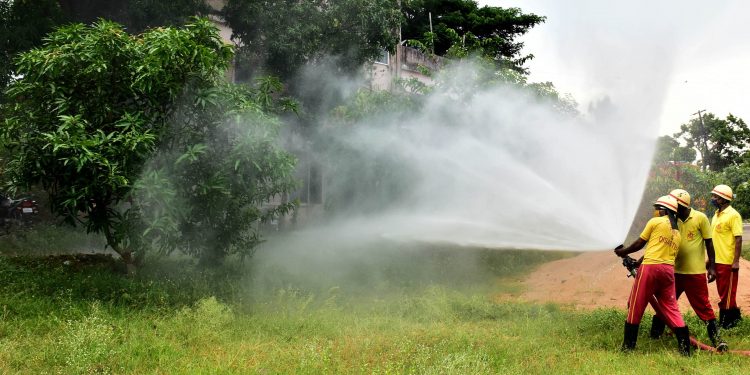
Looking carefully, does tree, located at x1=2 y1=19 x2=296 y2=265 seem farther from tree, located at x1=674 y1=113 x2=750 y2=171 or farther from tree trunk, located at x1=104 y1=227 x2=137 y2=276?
tree, located at x1=674 y1=113 x2=750 y2=171

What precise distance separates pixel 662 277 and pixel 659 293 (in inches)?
8.6

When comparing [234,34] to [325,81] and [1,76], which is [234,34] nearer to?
[325,81]

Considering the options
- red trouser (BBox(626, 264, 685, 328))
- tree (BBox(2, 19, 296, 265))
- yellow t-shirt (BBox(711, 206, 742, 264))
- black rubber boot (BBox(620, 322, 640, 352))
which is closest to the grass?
black rubber boot (BBox(620, 322, 640, 352))

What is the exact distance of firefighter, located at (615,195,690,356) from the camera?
Answer: 650cm

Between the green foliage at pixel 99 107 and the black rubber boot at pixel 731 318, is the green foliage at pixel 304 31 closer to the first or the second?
the green foliage at pixel 99 107

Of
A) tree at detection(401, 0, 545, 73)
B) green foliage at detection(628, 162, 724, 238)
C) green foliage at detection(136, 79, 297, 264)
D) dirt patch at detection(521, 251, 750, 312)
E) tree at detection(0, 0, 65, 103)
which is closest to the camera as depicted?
green foliage at detection(136, 79, 297, 264)

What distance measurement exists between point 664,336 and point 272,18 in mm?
11785

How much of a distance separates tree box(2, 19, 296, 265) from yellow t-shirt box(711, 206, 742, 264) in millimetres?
7015

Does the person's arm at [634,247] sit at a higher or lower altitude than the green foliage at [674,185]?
lower

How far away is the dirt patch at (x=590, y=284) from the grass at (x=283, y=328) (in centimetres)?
104

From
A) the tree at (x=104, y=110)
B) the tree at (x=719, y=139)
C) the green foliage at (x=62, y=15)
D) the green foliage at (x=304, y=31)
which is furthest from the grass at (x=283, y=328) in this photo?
the tree at (x=719, y=139)

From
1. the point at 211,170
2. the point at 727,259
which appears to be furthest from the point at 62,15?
the point at 727,259

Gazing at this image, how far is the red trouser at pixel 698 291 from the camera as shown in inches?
273

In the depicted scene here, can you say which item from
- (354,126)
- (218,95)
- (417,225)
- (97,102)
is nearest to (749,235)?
(417,225)
